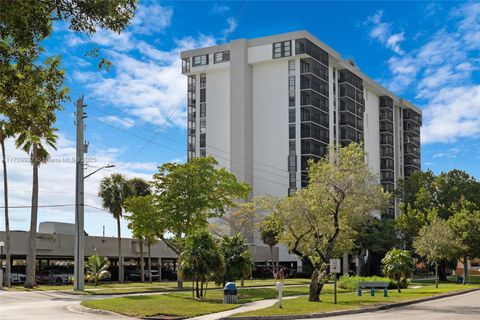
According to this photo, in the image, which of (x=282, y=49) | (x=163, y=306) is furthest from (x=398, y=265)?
(x=282, y=49)

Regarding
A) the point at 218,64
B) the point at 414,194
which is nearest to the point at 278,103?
the point at 218,64

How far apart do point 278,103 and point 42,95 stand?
8503 cm

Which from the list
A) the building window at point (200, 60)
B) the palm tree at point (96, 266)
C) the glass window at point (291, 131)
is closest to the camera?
the palm tree at point (96, 266)

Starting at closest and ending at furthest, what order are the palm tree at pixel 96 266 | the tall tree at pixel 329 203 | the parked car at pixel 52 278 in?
the tall tree at pixel 329 203 < the palm tree at pixel 96 266 < the parked car at pixel 52 278

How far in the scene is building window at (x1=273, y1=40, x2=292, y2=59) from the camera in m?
99.7

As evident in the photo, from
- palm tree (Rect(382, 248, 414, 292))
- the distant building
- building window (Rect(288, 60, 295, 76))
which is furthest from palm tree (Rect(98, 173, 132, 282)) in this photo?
building window (Rect(288, 60, 295, 76))

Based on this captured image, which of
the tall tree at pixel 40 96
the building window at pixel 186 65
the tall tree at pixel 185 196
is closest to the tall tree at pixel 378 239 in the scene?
the tall tree at pixel 185 196

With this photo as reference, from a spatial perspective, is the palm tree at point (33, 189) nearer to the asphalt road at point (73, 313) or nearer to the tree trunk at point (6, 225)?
the tree trunk at point (6, 225)

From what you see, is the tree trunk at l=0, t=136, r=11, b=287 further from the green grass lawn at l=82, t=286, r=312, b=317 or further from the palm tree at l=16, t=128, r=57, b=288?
the green grass lawn at l=82, t=286, r=312, b=317

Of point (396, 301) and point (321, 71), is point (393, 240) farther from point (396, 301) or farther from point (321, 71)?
point (396, 301)

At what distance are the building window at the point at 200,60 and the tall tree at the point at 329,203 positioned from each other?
7421cm

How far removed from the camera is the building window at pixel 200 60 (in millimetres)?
109312

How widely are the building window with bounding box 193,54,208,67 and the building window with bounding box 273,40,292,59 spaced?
45.9 ft

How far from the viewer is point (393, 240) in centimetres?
8944
